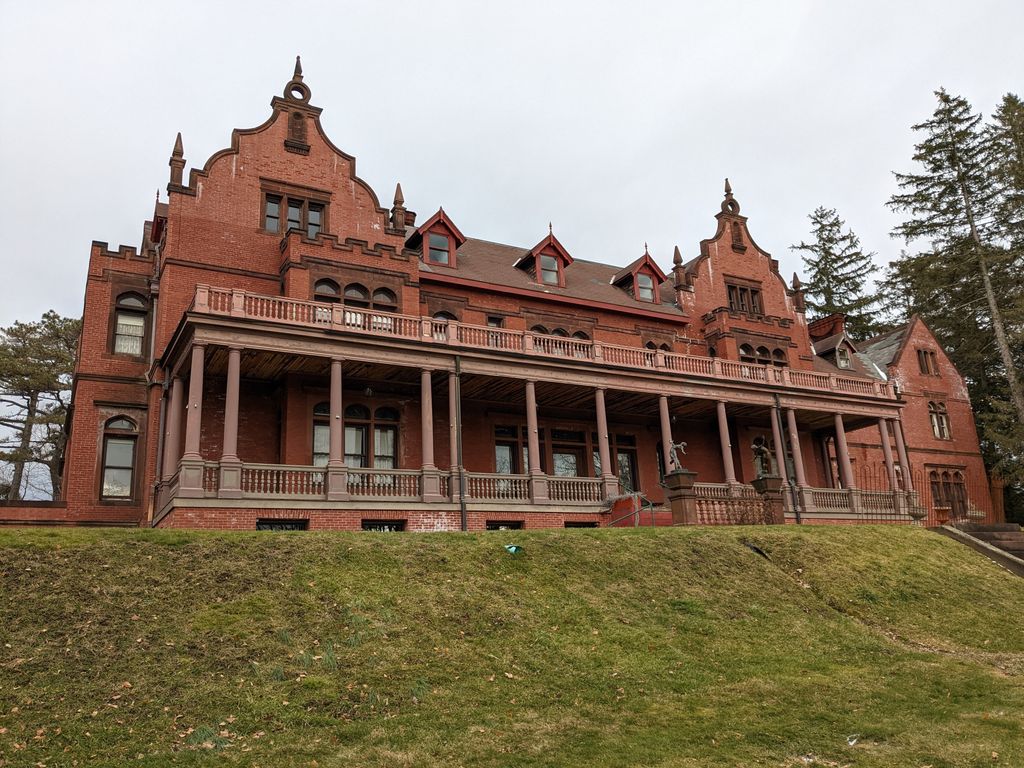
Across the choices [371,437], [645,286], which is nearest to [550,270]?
[645,286]

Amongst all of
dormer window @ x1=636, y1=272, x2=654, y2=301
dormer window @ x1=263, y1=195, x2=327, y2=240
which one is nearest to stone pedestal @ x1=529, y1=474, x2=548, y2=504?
dormer window @ x1=263, y1=195, x2=327, y2=240

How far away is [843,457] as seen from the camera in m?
30.1

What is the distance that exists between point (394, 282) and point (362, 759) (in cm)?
1957

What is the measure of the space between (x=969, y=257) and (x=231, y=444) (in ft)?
130

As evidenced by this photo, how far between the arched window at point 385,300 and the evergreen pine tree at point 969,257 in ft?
102

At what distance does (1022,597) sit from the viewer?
17.6m

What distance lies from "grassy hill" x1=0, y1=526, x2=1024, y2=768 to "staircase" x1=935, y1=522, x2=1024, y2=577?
4.69 meters

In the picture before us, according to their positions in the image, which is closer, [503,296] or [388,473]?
[388,473]

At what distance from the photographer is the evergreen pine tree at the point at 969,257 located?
42.9 metres

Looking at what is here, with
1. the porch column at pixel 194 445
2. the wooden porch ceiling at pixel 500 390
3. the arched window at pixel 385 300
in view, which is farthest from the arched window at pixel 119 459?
the arched window at pixel 385 300

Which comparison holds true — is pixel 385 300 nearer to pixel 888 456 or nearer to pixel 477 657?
pixel 477 657

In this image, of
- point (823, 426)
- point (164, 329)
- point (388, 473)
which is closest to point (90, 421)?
point (164, 329)

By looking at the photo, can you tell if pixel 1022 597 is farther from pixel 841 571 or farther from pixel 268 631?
pixel 268 631

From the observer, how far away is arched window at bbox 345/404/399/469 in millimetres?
24219
